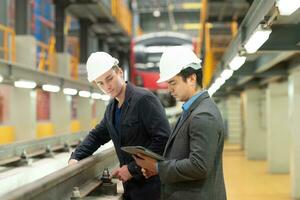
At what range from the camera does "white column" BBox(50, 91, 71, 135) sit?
48.0 feet

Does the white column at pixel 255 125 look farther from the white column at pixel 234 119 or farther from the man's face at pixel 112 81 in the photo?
the man's face at pixel 112 81

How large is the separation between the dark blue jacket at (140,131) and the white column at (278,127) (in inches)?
427

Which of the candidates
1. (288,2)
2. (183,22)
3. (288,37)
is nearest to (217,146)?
(288,2)

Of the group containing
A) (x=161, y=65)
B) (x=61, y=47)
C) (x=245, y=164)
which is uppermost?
(x=61, y=47)

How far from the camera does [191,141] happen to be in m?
2.90

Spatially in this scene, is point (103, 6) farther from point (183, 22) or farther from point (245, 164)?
point (183, 22)

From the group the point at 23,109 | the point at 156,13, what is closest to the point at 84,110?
the point at 23,109

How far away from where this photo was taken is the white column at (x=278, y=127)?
14078mm

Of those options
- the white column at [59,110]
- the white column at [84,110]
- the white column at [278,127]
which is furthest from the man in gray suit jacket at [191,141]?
the white column at [84,110]

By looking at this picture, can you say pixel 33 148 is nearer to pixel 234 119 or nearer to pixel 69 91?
pixel 69 91

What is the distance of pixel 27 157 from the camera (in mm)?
7973

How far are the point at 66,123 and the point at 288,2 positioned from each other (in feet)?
37.7

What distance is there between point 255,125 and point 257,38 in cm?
1375

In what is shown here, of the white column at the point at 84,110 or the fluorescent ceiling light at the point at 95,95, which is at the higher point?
the fluorescent ceiling light at the point at 95,95
